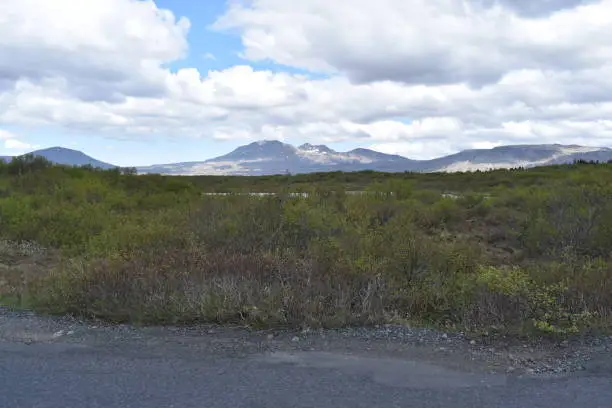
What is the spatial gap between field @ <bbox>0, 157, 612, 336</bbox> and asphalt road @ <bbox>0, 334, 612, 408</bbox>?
44.3 inches

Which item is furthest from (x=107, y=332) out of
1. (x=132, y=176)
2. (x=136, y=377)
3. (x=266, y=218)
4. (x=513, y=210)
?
(x=132, y=176)

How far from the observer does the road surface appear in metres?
4.49

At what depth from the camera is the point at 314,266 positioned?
8.04 meters

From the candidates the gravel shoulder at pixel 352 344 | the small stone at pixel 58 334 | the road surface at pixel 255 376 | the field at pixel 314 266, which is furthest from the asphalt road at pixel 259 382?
the field at pixel 314 266

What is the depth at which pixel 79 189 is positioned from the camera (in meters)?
20.3

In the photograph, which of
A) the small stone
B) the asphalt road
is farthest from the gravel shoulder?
the asphalt road

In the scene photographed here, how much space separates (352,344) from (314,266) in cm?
222

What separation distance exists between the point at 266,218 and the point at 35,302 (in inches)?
212

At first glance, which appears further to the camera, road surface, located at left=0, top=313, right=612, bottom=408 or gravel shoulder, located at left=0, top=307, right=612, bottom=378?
gravel shoulder, located at left=0, top=307, right=612, bottom=378

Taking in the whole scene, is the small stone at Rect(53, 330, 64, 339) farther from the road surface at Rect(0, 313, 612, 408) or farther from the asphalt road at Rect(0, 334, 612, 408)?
the asphalt road at Rect(0, 334, 612, 408)

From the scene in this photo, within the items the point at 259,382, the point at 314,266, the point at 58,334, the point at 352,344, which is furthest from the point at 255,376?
the point at 314,266

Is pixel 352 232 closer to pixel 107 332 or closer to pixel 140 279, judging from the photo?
pixel 140 279

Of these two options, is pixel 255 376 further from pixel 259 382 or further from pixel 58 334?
pixel 58 334

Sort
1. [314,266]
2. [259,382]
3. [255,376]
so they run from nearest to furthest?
[259,382]
[255,376]
[314,266]
